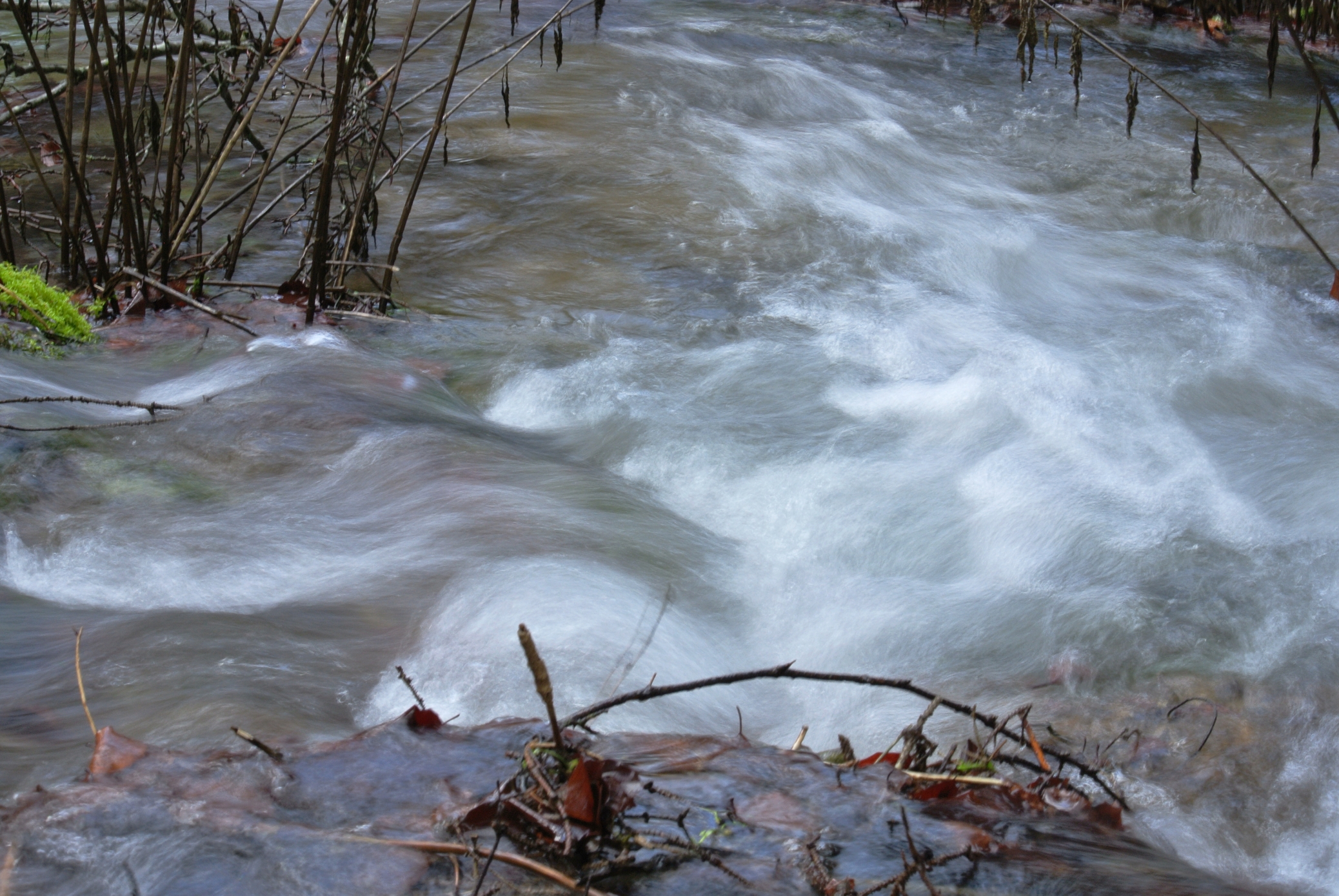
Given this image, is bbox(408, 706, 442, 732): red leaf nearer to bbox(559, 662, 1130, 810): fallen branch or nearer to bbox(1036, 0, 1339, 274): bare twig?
bbox(559, 662, 1130, 810): fallen branch

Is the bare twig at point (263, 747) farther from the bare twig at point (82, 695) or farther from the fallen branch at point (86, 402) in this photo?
the fallen branch at point (86, 402)

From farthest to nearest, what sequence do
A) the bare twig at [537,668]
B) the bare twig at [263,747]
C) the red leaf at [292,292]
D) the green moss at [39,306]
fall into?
the red leaf at [292,292] → the green moss at [39,306] → the bare twig at [263,747] → the bare twig at [537,668]

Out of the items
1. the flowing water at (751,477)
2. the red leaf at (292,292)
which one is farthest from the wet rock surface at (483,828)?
the red leaf at (292,292)

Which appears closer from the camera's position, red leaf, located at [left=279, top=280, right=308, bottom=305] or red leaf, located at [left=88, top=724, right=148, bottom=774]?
red leaf, located at [left=88, top=724, right=148, bottom=774]

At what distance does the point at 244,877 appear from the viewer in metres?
1.43

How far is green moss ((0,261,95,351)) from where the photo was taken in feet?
11.9

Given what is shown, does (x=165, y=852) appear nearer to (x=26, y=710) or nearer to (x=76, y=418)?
(x=26, y=710)

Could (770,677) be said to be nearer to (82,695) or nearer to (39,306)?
(82,695)

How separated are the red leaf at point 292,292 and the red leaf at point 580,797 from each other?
3094mm

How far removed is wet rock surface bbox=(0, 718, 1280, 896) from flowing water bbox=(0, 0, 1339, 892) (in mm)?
203

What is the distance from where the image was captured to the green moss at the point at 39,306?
364cm

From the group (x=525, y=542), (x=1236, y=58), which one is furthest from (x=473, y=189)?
(x=1236, y=58)

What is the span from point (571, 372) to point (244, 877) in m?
2.74

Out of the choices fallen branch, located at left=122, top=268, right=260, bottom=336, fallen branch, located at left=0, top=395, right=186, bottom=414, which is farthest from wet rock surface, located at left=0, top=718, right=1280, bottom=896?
fallen branch, located at left=122, top=268, right=260, bottom=336
